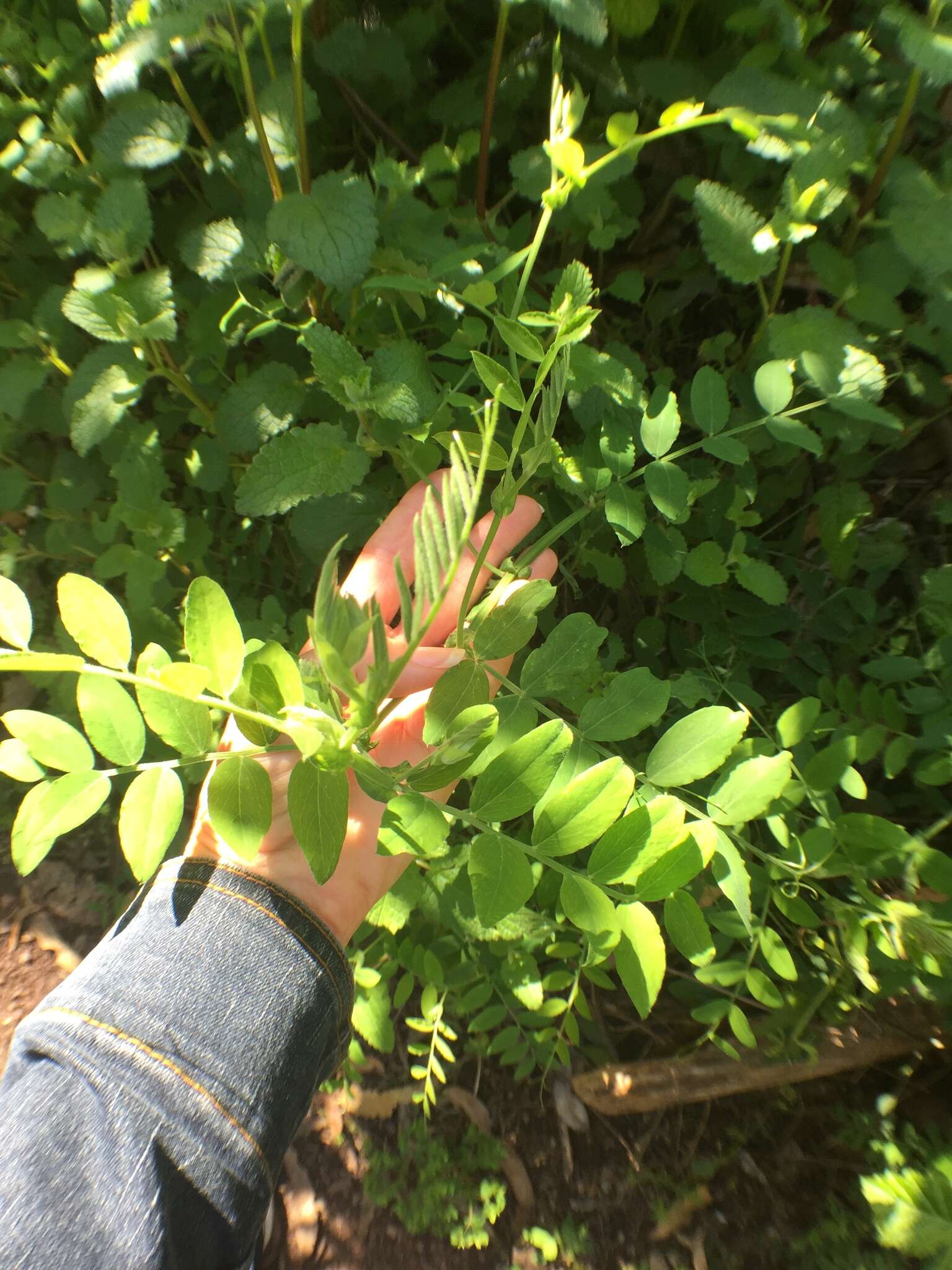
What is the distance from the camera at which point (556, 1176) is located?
1.87 metres

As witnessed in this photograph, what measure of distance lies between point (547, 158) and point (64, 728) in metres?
1.08

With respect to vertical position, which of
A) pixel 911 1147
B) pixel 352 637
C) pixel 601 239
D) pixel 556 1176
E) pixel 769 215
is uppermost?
pixel 769 215

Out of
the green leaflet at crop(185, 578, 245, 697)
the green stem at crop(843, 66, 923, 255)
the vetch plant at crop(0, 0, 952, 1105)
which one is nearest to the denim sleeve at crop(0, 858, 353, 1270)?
the vetch plant at crop(0, 0, 952, 1105)

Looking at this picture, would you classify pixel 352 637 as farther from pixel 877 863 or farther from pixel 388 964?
pixel 388 964

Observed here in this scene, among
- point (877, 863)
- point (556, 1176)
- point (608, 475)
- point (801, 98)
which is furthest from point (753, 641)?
point (556, 1176)

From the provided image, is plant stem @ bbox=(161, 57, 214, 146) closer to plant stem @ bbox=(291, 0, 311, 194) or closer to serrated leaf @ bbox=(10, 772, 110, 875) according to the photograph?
plant stem @ bbox=(291, 0, 311, 194)

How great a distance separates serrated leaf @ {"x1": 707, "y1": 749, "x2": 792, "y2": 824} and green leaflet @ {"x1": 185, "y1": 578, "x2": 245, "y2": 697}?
0.61 metres

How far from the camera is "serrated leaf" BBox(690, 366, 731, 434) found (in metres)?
1.15

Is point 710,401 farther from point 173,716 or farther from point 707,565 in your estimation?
point 173,716

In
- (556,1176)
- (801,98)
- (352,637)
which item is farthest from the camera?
(556,1176)

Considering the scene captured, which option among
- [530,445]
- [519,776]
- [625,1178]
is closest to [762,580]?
[530,445]

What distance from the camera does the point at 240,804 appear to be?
0.76 m

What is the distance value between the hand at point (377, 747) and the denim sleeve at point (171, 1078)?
0.28 feet

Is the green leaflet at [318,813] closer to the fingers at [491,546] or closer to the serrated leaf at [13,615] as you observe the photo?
the serrated leaf at [13,615]
